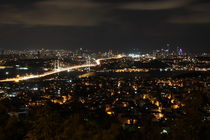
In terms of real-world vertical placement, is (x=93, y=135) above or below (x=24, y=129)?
above

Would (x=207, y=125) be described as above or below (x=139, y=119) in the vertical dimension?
above

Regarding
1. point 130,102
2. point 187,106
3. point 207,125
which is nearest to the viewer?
point 187,106

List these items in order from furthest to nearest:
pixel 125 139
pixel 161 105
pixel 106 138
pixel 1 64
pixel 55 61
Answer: pixel 55 61 → pixel 1 64 → pixel 161 105 → pixel 125 139 → pixel 106 138

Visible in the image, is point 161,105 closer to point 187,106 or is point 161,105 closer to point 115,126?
point 187,106

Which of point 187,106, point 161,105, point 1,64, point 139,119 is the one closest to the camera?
point 187,106

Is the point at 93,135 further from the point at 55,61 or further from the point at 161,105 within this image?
the point at 55,61

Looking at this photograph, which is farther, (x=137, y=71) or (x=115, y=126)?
(x=137, y=71)

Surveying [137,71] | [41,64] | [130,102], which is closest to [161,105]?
[130,102]

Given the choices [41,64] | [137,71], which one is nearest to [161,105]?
[137,71]

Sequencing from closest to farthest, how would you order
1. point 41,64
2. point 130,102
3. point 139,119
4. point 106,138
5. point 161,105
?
point 106,138 → point 139,119 → point 161,105 → point 130,102 → point 41,64
